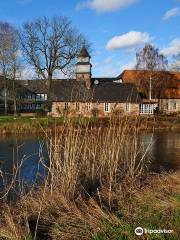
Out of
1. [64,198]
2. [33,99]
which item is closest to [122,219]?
[64,198]

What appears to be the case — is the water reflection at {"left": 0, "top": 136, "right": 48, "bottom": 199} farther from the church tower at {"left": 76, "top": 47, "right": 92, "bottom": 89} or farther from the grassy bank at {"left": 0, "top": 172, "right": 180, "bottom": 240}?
the church tower at {"left": 76, "top": 47, "right": 92, "bottom": 89}

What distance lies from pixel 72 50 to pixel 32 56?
470 cm

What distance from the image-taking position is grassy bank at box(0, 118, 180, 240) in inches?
199

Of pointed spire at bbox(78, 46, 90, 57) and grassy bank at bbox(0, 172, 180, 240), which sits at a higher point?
pointed spire at bbox(78, 46, 90, 57)

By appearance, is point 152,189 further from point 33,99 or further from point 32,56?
point 33,99

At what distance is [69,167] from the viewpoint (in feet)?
23.7

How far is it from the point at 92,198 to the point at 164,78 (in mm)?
51912

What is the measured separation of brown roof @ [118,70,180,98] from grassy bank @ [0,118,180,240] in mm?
44395

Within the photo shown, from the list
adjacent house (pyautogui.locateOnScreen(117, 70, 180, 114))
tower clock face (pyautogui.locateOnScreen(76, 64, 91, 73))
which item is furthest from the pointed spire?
adjacent house (pyautogui.locateOnScreen(117, 70, 180, 114))

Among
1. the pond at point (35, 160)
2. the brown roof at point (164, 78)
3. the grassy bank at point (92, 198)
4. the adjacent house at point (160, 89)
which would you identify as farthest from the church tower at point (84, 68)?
the grassy bank at point (92, 198)

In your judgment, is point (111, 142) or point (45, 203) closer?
point (45, 203)

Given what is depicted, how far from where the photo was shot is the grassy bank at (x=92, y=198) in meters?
5.05

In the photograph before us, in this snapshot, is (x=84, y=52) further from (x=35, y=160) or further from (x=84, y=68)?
(x=35, y=160)

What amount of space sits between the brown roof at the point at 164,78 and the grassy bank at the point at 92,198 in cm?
4440
